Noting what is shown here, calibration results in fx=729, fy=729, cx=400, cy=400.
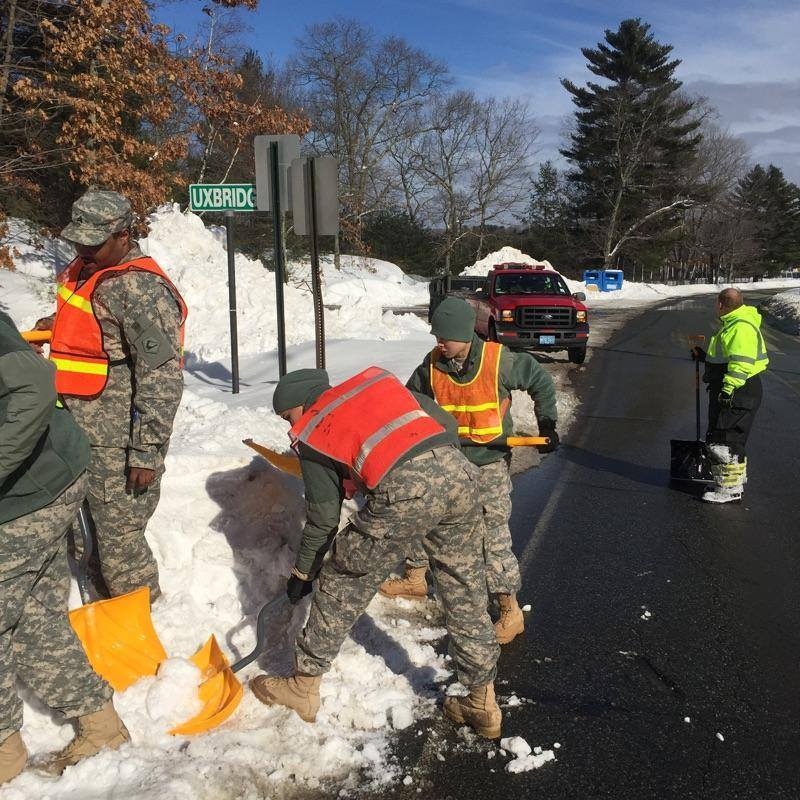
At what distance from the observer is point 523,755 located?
9.93ft

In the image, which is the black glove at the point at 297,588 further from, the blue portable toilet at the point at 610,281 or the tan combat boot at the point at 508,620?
the blue portable toilet at the point at 610,281

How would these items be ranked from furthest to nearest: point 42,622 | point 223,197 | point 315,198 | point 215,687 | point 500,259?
point 500,259
point 223,197
point 315,198
point 215,687
point 42,622

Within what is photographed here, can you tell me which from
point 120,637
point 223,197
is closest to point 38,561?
point 120,637

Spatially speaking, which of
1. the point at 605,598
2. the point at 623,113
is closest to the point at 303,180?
the point at 605,598

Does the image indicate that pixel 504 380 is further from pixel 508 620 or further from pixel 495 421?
pixel 508 620

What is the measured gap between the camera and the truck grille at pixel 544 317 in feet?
47.0

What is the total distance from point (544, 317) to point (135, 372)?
11.8m

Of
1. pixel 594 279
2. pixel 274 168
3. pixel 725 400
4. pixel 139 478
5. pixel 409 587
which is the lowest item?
pixel 409 587

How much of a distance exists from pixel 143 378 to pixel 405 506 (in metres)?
1.36

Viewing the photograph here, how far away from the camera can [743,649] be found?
393cm

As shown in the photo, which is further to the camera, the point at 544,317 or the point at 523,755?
the point at 544,317

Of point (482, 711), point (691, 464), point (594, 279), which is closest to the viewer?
point (482, 711)

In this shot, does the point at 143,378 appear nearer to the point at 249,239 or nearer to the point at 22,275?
the point at 22,275

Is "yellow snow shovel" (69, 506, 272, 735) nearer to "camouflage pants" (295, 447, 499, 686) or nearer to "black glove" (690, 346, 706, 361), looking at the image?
"camouflage pants" (295, 447, 499, 686)
